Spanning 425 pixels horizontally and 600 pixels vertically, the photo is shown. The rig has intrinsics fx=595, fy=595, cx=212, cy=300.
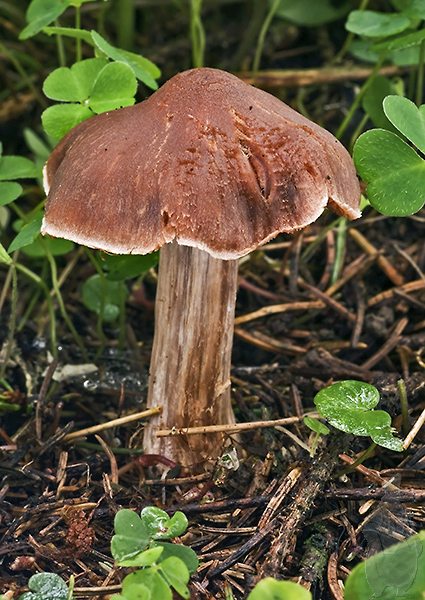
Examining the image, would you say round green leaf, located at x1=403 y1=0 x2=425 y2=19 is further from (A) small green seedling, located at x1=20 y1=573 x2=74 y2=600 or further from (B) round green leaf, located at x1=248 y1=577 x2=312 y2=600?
(A) small green seedling, located at x1=20 y1=573 x2=74 y2=600

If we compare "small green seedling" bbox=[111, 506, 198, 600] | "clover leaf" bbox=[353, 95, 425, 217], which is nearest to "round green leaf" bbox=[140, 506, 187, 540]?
"small green seedling" bbox=[111, 506, 198, 600]

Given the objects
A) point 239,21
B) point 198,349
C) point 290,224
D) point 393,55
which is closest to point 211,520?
point 198,349

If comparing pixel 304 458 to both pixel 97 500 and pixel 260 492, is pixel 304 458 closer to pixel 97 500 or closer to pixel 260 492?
pixel 260 492

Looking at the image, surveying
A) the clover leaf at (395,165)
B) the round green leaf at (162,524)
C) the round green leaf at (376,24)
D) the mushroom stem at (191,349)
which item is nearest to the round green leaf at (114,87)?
the mushroom stem at (191,349)

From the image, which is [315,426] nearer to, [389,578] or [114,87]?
[389,578]

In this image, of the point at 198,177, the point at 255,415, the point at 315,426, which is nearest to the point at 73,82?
the point at 198,177
